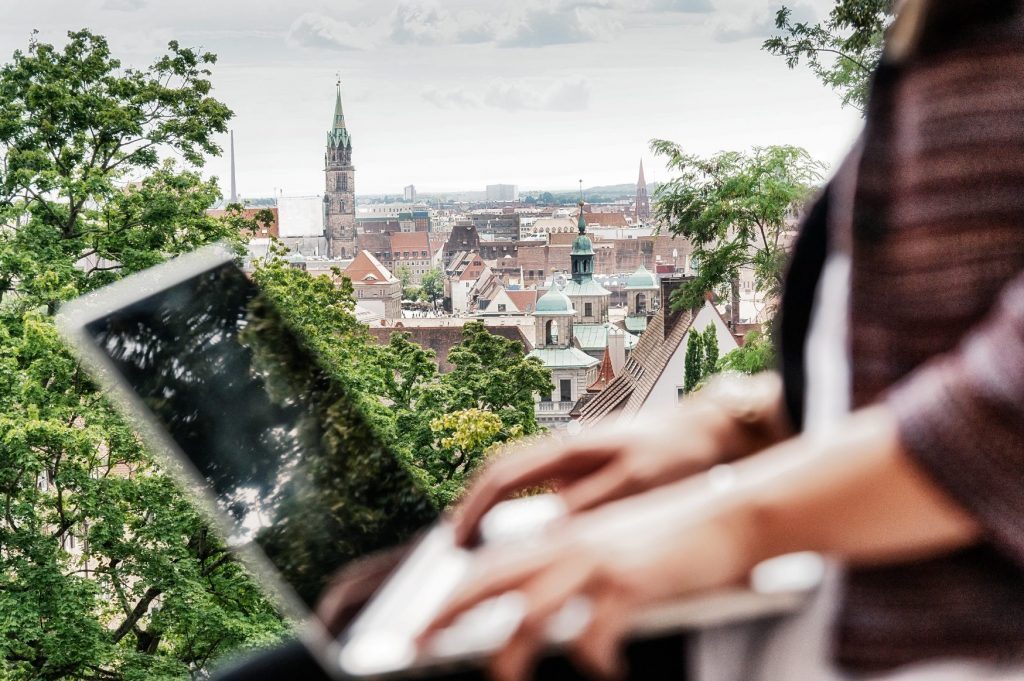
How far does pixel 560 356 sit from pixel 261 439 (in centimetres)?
3388

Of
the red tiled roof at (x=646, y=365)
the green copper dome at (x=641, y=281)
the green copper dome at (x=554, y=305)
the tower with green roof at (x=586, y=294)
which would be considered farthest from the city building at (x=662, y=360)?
the green copper dome at (x=641, y=281)

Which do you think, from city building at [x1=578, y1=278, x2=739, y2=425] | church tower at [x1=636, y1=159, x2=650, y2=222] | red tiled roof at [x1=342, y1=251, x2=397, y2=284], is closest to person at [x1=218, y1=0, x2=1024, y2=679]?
city building at [x1=578, y1=278, x2=739, y2=425]

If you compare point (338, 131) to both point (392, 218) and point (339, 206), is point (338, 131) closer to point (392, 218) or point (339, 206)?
point (339, 206)

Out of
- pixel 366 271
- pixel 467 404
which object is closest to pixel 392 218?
pixel 366 271

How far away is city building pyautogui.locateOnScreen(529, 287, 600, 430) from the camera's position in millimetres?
33281

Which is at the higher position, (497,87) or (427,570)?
(497,87)

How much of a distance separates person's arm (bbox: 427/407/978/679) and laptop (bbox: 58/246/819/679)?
7cm

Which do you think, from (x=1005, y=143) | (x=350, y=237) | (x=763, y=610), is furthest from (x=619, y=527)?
(x=350, y=237)

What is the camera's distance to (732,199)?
12055 mm

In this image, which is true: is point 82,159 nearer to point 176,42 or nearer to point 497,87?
point 176,42

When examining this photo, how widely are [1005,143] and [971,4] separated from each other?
6 cm

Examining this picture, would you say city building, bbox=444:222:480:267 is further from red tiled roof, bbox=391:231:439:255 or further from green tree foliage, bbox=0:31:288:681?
green tree foliage, bbox=0:31:288:681

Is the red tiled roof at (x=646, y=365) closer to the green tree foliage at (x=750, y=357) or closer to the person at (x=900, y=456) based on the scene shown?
the green tree foliage at (x=750, y=357)

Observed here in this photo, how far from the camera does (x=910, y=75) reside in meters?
0.47
